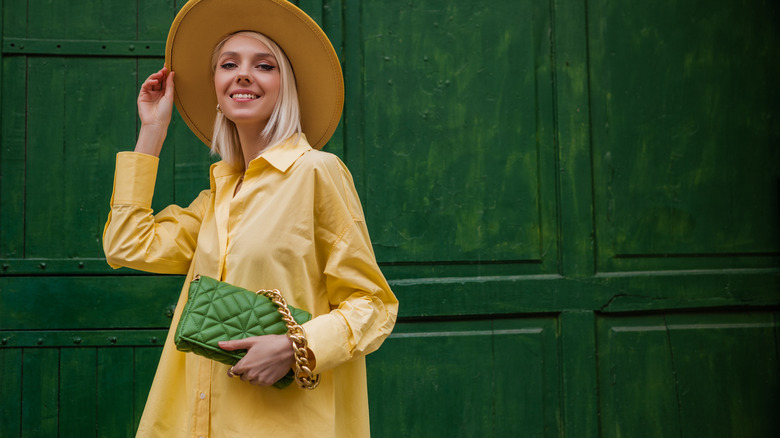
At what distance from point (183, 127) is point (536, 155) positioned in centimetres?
158

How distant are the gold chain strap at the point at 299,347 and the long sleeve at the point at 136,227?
427 mm

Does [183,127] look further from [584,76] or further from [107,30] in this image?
[584,76]

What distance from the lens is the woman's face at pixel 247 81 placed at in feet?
5.61

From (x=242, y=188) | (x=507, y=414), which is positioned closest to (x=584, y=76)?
(x=507, y=414)

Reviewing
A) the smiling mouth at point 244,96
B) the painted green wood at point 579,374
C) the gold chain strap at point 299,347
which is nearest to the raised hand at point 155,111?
the smiling mouth at point 244,96

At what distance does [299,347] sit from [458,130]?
1.83 meters

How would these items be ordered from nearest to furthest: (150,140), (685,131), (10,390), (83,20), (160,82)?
(150,140) → (160,82) → (10,390) → (83,20) → (685,131)

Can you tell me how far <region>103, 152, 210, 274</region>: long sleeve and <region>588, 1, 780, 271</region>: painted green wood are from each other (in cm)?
208

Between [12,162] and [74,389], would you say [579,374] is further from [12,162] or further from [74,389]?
[12,162]

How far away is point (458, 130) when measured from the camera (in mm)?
3105

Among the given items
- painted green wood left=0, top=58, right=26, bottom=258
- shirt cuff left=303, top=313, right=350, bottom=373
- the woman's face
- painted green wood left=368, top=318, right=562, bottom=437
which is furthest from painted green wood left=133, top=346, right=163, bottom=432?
shirt cuff left=303, top=313, right=350, bottom=373

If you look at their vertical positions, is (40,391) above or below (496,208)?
below

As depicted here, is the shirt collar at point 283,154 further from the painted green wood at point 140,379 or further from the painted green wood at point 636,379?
the painted green wood at point 636,379

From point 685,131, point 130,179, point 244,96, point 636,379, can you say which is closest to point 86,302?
point 130,179
